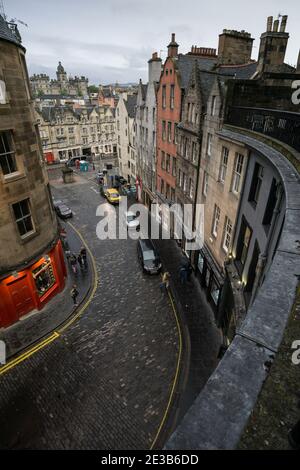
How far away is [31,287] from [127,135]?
35.7 m

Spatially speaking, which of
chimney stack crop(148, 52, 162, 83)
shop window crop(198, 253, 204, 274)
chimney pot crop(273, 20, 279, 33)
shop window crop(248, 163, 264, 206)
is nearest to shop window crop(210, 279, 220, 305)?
shop window crop(198, 253, 204, 274)

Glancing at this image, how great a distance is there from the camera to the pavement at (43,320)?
1571cm

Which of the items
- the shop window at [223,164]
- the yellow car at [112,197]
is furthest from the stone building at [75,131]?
the shop window at [223,164]

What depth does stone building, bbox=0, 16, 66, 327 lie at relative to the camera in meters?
13.8

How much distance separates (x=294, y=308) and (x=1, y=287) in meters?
16.0

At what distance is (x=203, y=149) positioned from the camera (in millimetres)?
18656

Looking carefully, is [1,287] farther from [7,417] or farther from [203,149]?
[203,149]

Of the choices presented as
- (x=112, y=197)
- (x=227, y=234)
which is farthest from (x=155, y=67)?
(x=227, y=234)

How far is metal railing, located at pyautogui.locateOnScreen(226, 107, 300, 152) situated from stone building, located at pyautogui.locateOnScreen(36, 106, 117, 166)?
2166 inches

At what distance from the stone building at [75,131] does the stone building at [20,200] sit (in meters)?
48.8

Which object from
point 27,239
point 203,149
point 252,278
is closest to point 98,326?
point 27,239

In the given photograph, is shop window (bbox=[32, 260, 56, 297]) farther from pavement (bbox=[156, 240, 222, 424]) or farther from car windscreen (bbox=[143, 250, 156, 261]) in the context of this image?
pavement (bbox=[156, 240, 222, 424])
